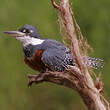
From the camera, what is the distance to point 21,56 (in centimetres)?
545

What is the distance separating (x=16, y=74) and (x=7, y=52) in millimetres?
256

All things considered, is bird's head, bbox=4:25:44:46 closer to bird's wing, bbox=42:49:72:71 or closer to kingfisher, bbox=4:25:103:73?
kingfisher, bbox=4:25:103:73

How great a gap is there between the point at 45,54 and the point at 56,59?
0.09m

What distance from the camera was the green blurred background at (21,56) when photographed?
5.43 metres

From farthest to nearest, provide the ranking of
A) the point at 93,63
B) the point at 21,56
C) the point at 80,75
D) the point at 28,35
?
the point at 21,56
the point at 28,35
the point at 93,63
the point at 80,75

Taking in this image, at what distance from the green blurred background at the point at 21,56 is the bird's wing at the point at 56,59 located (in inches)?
63.1

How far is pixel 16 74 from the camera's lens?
17.9 feet

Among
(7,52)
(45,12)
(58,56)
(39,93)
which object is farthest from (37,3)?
(58,56)

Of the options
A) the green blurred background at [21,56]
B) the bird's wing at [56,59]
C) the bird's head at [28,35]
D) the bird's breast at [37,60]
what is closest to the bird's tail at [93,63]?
the bird's wing at [56,59]

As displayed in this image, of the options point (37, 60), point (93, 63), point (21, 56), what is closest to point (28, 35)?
point (37, 60)

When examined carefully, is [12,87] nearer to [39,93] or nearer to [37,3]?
[39,93]

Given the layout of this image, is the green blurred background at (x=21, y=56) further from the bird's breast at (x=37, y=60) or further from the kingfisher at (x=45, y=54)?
the bird's breast at (x=37, y=60)

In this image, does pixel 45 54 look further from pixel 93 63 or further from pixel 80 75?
pixel 80 75

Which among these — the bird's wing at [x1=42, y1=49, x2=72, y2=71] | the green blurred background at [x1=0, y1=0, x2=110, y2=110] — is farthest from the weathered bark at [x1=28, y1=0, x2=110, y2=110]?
the green blurred background at [x1=0, y1=0, x2=110, y2=110]
